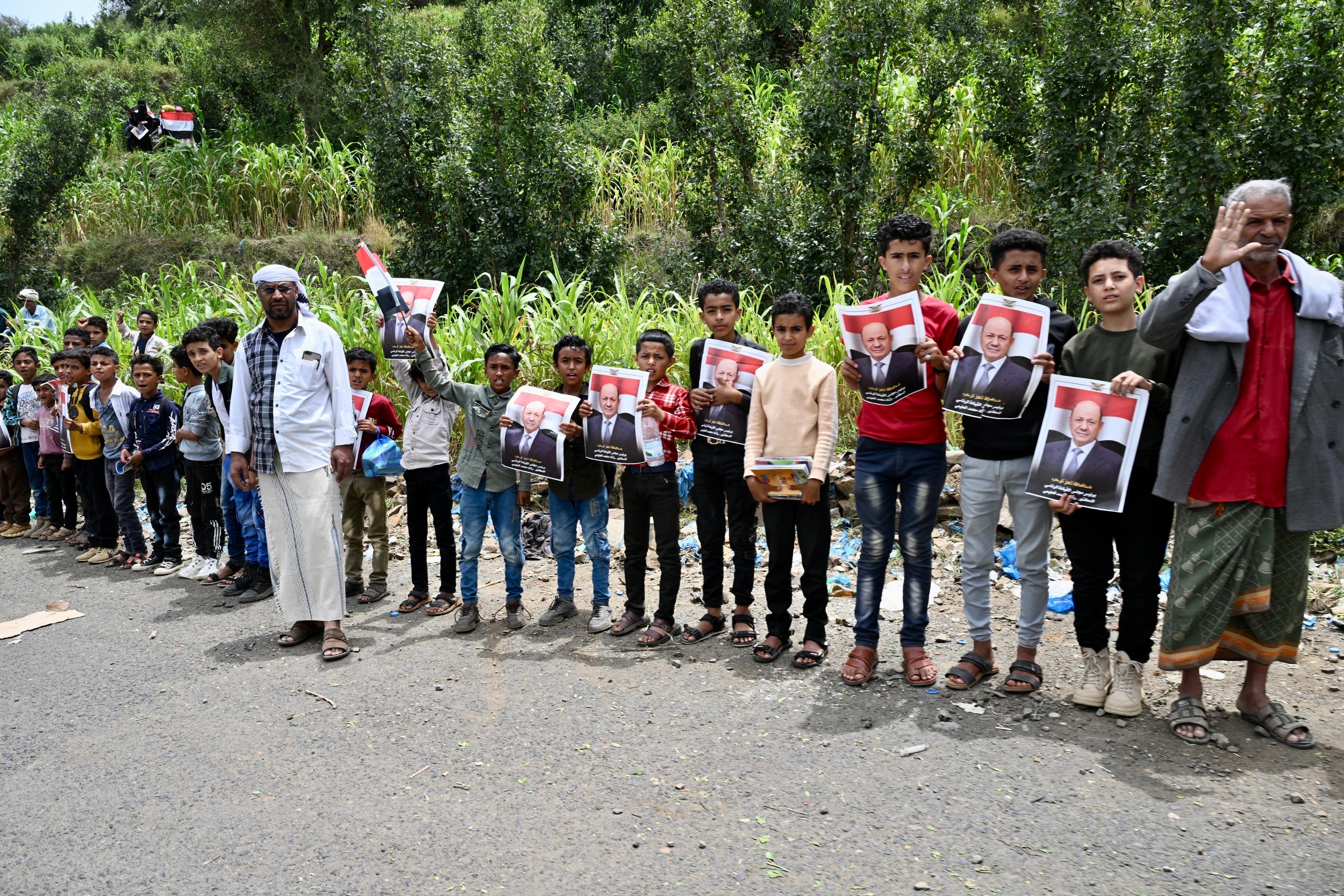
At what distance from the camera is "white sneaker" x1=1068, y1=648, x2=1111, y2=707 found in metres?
4.31

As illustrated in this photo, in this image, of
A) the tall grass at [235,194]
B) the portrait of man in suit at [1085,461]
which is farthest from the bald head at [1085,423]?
the tall grass at [235,194]

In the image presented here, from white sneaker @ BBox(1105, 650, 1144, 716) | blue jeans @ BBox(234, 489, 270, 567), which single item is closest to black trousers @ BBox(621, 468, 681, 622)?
white sneaker @ BBox(1105, 650, 1144, 716)

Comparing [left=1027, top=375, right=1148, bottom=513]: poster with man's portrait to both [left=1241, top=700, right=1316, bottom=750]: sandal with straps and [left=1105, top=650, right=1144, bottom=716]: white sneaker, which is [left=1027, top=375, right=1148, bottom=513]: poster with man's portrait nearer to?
[left=1105, top=650, right=1144, bottom=716]: white sneaker

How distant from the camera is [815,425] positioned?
195 inches

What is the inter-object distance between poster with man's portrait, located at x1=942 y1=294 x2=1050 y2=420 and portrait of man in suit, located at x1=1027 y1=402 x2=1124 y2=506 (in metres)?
0.23

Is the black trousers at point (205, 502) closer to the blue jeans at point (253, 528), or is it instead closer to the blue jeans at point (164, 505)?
the blue jeans at point (164, 505)

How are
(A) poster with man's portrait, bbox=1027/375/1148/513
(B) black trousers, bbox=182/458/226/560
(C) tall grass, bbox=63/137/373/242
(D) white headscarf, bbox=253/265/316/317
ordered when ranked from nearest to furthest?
1. (A) poster with man's portrait, bbox=1027/375/1148/513
2. (D) white headscarf, bbox=253/265/316/317
3. (B) black trousers, bbox=182/458/226/560
4. (C) tall grass, bbox=63/137/373/242

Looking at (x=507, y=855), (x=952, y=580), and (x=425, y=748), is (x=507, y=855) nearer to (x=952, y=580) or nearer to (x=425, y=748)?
(x=425, y=748)

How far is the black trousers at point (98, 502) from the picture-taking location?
8422 mm

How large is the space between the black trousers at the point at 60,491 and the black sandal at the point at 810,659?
7.33m

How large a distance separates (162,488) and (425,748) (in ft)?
15.4

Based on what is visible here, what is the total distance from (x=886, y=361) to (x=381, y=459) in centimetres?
359

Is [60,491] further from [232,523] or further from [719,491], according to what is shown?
[719,491]

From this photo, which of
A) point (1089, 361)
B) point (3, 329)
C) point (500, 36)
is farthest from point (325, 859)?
point (3, 329)
